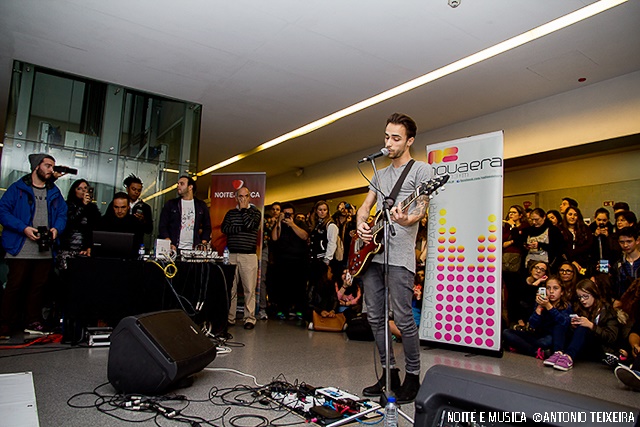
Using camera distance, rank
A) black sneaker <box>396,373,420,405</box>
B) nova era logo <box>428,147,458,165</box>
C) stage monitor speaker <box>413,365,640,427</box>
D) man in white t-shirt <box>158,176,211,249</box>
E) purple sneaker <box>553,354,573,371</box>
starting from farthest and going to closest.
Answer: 1. man in white t-shirt <box>158,176,211,249</box>
2. nova era logo <box>428,147,458,165</box>
3. purple sneaker <box>553,354,573,371</box>
4. black sneaker <box>396,373,420,405</box>
5. stage monitor speaker <box>413,365,640,427</box>

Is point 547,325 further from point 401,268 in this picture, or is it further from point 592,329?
point 401,268

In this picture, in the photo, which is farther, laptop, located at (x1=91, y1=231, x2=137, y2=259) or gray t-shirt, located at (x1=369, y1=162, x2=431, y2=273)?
laptop, located at (x1=91, y1=231, x2=137, y2=259)

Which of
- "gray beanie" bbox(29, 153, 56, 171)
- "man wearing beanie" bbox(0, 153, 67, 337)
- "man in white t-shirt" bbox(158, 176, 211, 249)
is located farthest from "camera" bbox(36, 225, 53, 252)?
"man in white t-shirt" bbox(158, 176, 211, 249)

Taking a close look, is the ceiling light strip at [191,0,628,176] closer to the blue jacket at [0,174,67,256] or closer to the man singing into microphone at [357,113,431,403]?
the man singing into microphone at [357,113,431,403]

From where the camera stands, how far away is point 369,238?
2277 millimetres

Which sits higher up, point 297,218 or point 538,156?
point 538,156

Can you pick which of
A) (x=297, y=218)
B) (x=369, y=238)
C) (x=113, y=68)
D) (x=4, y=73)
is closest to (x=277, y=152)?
(x=297, y=218)

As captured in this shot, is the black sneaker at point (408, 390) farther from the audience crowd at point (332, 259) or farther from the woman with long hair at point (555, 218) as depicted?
the woman with long hair at point (555, 218)

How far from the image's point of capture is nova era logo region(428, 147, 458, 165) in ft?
14.2

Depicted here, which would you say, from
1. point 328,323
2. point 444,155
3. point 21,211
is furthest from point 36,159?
point 444,155

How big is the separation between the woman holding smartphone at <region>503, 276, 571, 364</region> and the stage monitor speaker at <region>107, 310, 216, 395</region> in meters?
3.21

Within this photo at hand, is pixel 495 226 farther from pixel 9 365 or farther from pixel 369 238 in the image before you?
pixel 9 365

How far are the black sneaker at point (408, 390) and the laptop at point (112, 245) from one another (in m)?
2.69

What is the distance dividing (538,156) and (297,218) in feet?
11.3
